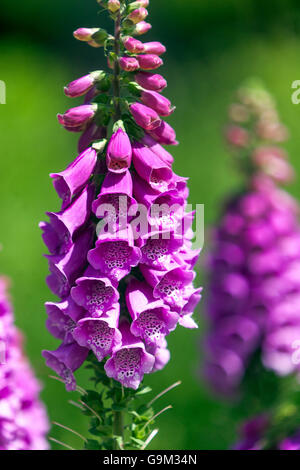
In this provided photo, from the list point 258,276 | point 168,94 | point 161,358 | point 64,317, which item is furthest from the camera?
point 168,94

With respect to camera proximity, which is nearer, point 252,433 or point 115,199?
point 115,199

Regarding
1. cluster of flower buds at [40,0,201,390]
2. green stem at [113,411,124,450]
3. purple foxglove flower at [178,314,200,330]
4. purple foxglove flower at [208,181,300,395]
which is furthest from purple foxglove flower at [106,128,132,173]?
purple foxglove flower at [208,181,300,395]

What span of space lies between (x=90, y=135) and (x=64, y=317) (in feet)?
1.67

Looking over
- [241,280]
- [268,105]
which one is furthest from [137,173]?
[268,105]

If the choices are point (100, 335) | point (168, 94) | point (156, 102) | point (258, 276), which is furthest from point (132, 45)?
point (168, 94)

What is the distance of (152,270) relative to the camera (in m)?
1.93

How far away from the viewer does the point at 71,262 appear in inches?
76.1

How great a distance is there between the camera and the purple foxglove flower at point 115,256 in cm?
188

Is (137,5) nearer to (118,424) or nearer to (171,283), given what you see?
(171,283)

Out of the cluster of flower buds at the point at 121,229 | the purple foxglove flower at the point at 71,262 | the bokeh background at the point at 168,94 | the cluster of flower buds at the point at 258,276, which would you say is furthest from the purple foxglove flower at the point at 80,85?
the bokeh background at the point at 168,94

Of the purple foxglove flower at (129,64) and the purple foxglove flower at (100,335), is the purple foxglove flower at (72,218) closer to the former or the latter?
the purple foxglove flower at (100,335)

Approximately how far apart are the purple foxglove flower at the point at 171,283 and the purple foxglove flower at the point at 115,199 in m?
0.17

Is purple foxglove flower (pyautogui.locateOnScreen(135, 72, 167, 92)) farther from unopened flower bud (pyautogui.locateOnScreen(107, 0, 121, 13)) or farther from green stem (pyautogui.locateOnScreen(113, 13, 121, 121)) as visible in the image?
unopened flower bud (pyautogui.locateOnScreen(107, 0, 121, 13))
